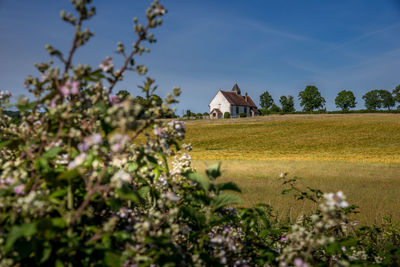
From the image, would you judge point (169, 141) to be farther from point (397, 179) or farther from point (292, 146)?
point (292, 146)

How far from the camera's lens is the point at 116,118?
3.98 ft

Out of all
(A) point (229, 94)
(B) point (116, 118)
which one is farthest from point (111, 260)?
(A) point (229, 94)

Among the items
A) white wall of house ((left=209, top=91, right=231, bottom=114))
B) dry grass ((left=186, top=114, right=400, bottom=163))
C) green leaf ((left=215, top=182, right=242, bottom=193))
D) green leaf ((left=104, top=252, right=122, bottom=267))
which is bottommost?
dry grass ((left=186, top=114, right=400, bottom=163))

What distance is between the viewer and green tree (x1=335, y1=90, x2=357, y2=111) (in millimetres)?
127688

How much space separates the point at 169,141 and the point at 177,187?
514 millimetres

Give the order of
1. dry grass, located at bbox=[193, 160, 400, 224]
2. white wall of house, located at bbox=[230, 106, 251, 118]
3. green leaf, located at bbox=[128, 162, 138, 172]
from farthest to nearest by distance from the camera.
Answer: white wall of house, located at bbox=[230, 106, 251, 118] → dry grass, located at bbox=[193, 160, 400, 224] → green leaf, located at bbox=[128, 162, 138, 172]

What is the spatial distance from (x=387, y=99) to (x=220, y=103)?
101262 millimetres

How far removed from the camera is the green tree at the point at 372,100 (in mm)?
140750

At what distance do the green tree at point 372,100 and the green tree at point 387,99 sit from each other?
1921 mm

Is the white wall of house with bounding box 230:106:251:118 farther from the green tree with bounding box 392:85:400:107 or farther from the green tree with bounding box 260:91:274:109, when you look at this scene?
the green tree with bounding box 392:85:400:107

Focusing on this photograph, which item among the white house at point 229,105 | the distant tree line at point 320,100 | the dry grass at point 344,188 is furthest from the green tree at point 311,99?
the dry grass at point 344,188

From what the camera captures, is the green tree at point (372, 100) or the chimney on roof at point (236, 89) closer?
the chimney on roof at point (236, 89)

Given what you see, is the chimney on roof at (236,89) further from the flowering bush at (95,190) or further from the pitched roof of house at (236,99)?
the flowering bush at (95,190)

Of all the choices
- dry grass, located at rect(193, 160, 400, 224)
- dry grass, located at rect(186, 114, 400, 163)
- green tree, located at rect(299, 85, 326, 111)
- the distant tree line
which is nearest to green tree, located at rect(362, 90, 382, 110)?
the distant tree line
